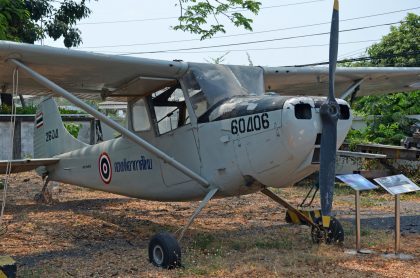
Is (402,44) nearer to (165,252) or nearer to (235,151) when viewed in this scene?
(235,151)

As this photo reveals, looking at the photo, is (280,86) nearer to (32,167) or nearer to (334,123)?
(334,123)

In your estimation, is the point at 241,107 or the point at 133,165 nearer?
the point at 241,107

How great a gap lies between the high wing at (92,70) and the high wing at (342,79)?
1773 millimetres

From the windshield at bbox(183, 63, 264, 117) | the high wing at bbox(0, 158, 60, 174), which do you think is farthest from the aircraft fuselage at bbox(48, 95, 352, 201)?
the high wing at bbox(0, 158, 60, 174)

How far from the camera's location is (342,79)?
9.28 meters

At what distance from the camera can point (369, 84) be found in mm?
10359

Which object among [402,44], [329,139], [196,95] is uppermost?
[402,44]

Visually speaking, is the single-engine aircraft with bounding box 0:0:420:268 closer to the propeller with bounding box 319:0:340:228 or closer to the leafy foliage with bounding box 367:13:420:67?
the propeller with bounding box 319:0:340:228

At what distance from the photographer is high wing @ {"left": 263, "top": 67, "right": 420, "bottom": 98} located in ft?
28.2

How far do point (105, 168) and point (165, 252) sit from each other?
3.30 metres

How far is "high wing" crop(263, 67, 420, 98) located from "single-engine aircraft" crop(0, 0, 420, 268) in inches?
1.4

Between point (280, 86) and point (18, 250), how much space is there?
5275 mm

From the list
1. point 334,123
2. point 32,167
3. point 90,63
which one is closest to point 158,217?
point 32,167

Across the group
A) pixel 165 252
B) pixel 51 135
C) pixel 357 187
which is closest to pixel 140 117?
pixel 165 252
